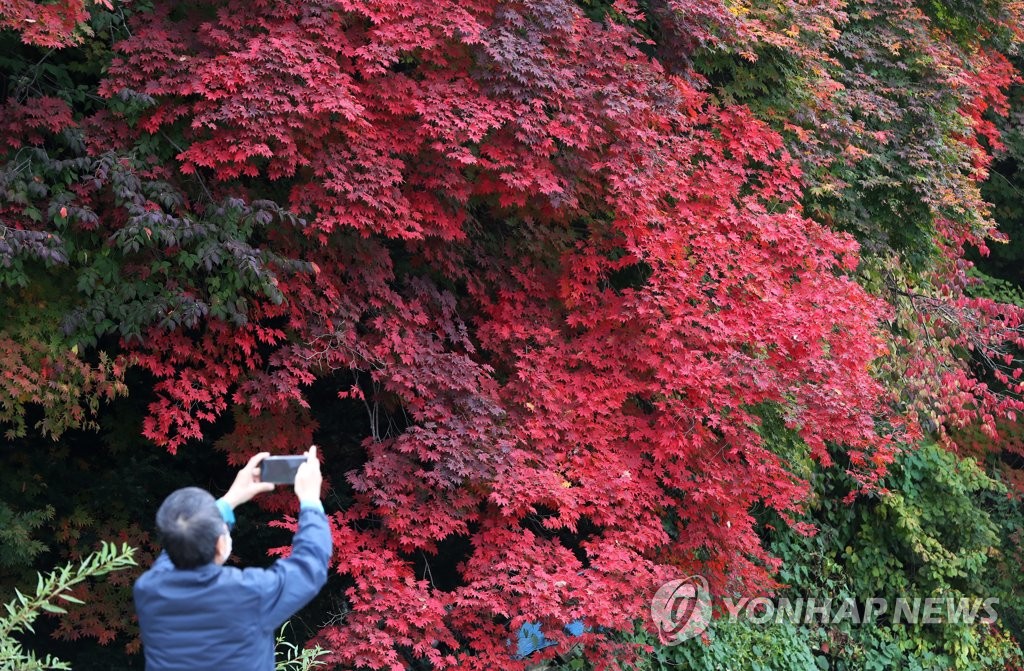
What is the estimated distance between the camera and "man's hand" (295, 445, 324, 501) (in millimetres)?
2277

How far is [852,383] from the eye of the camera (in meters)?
6.34

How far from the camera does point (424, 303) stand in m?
5.88

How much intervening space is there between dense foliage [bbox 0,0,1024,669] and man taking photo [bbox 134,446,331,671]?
275 cm

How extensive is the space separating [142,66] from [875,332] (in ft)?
21.7

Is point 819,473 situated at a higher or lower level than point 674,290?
lower

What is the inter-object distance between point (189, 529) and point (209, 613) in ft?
0.65

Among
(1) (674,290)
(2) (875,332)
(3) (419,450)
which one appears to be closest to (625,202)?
(1) (674,290)

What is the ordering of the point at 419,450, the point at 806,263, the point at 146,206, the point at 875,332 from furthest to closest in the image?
1. the point at 875,332
2. the point at 806,263
3. the point at 419,450
4. the point at 146,206

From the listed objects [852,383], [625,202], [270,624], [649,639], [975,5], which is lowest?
[649,639]

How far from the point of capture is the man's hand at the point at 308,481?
2.28 meters

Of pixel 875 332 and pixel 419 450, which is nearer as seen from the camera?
pixel 419 450

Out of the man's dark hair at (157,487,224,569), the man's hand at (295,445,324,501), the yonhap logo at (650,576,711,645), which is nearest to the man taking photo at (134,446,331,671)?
the man's dark hair at (157,487,224,569)

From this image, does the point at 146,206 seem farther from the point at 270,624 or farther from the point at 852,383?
the point at 852,383

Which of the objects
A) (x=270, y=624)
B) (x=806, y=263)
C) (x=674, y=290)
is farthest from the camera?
(x=806, y=263)
